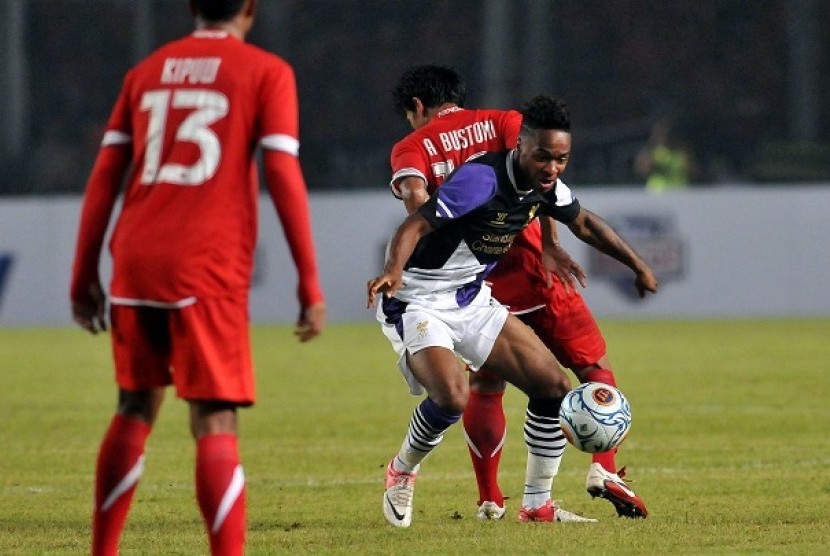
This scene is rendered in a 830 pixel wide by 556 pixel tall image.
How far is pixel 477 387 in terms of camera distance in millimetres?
7375

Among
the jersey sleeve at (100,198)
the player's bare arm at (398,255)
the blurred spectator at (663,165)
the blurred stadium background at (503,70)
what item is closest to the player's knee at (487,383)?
the player's bare arm at (398,255)

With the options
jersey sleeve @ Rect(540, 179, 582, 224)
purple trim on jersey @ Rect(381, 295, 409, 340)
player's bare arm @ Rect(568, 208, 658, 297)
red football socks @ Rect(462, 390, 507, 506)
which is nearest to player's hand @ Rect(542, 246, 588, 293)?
player's bare arm @ Rect(568, 208, 658, 297)

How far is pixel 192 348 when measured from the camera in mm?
4898

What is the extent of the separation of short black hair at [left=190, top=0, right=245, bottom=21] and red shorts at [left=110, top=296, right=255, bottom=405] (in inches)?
31.8

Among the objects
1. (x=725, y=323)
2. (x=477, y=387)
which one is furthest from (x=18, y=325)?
(x=477, y=387)

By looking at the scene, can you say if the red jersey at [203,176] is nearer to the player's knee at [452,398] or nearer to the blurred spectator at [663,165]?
the player's knee at [452,398]

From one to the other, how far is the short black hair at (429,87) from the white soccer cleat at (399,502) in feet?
5.52

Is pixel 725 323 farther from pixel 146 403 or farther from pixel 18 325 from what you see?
pixel 146 403

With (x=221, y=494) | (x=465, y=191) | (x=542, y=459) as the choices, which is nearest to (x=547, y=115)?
(x=465, y=191)

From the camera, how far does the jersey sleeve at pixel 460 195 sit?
6.51m

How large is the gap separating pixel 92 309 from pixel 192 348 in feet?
1.34

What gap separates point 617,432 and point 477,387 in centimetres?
76

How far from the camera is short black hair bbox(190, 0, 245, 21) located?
5.02 m

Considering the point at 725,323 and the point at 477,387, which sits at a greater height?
the point at 477,387
